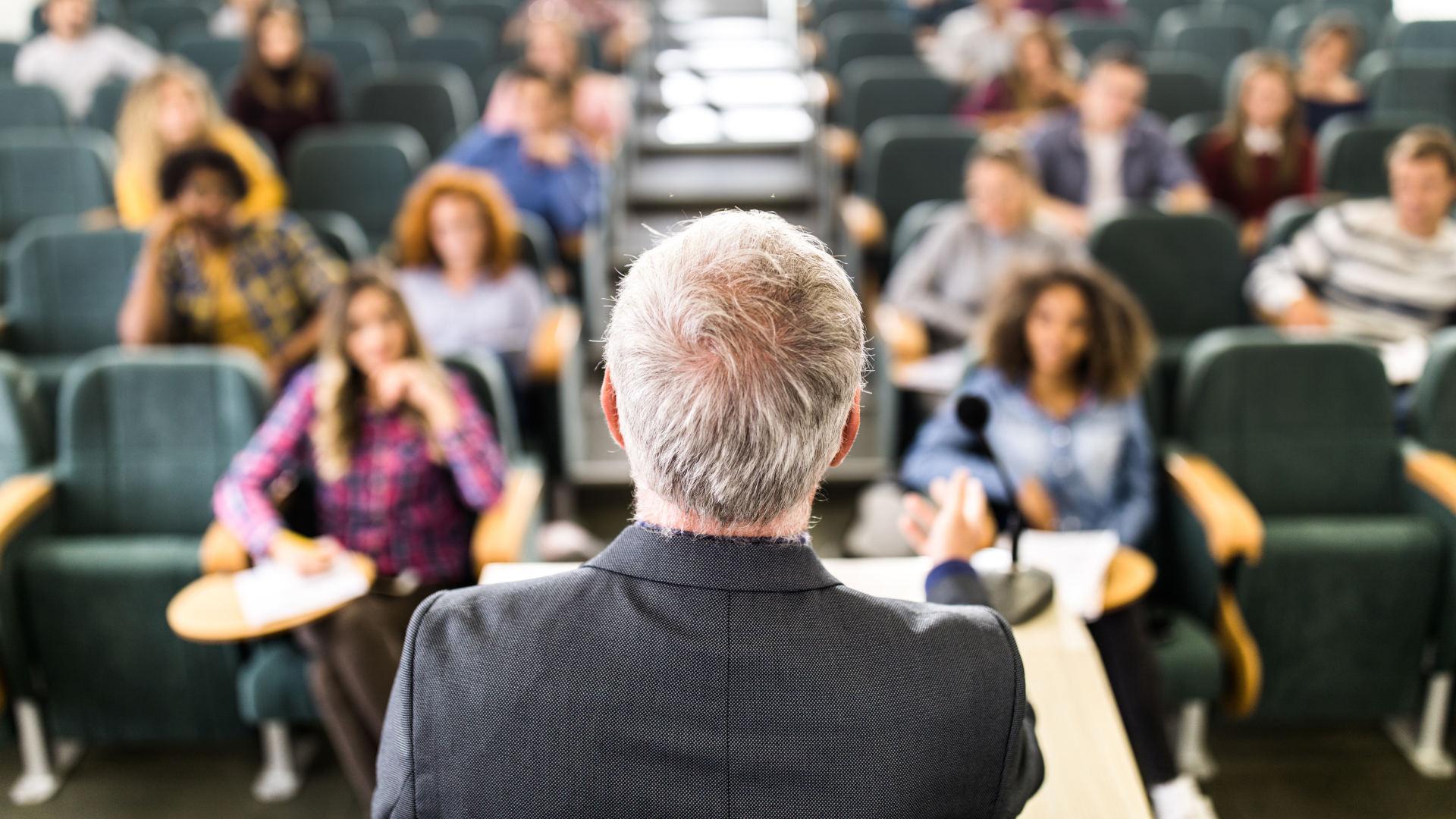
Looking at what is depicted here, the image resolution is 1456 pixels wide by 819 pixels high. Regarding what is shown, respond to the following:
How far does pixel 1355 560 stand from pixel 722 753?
180 centimetres

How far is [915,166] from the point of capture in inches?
149

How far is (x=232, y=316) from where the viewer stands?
9.26 feet

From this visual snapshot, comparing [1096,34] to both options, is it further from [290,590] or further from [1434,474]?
[290,590]

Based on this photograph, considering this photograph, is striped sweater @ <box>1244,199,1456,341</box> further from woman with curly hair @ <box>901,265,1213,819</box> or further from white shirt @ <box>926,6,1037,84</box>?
white shirt @ <box>926,6,1037,84</box>

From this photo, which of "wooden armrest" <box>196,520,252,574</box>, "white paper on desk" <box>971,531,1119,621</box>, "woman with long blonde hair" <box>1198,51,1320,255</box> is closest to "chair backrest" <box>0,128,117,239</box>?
"wooden armrest" <box>196,520,252,574</box>

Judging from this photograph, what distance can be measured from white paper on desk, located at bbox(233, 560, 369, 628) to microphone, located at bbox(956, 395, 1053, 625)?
40.3 inches

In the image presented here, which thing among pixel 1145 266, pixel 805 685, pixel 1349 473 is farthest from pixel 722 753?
pixel 1145 266

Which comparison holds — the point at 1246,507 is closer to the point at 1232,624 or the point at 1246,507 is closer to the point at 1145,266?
the point at 1232,624

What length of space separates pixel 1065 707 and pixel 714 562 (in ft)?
1.68

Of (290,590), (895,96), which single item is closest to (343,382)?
(290,590)

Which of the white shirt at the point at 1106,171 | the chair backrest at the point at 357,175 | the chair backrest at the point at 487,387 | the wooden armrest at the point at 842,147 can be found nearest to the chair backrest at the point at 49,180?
the chair backrest at the point at 357,175

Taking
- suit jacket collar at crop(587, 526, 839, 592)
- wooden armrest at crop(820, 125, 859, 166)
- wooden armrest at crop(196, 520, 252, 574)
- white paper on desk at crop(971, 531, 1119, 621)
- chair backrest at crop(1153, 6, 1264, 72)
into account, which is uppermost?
chair backrest at crop(1153, 6, 1264, 72)

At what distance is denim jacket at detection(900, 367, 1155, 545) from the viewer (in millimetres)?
2213

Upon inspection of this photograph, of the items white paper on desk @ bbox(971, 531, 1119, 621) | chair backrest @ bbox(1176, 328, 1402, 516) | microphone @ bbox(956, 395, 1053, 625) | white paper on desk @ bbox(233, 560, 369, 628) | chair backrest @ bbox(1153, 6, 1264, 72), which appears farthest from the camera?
chair backrest @ bbox(1153, 6, 1264, 72)
